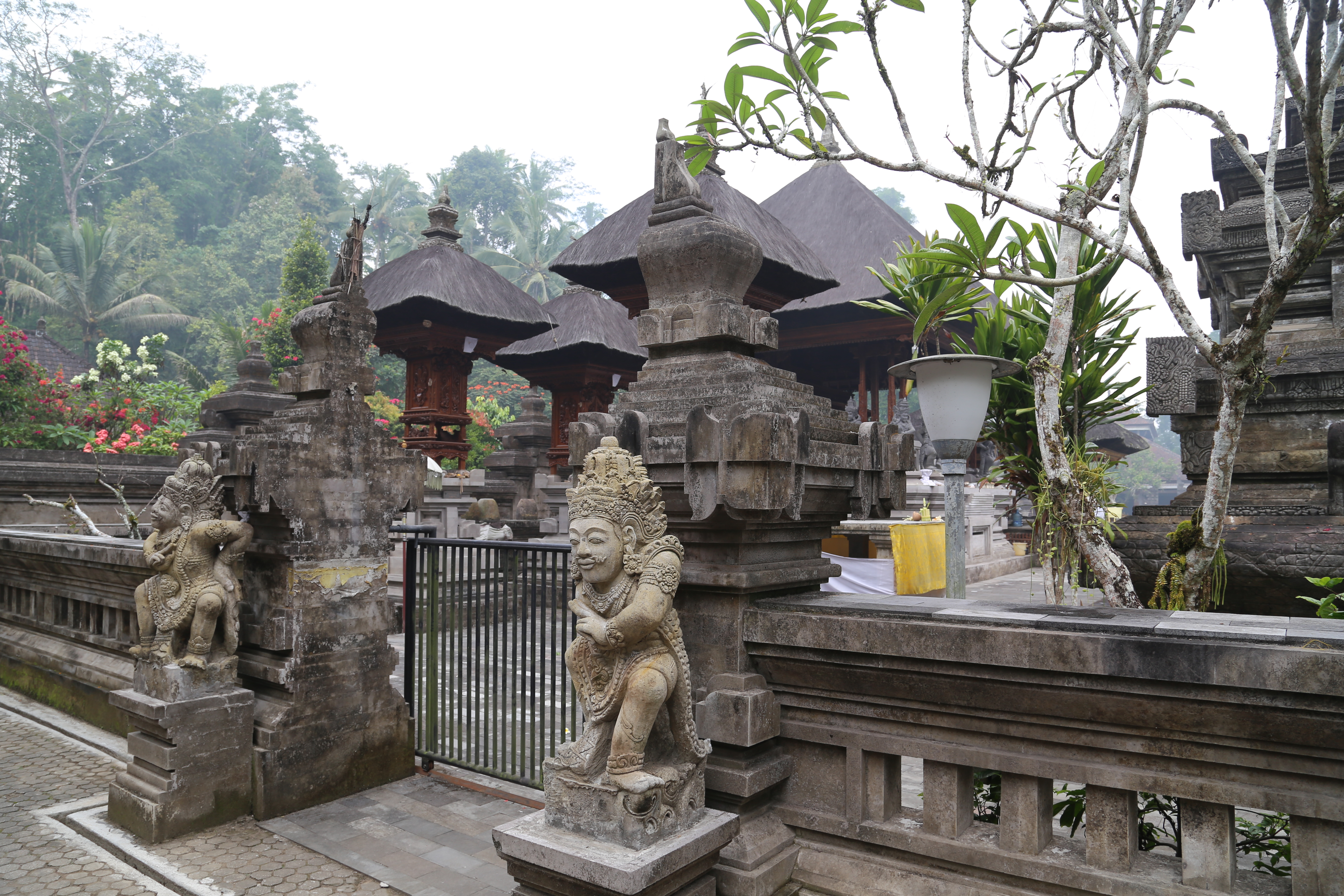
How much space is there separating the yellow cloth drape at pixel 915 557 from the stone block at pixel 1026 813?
8.33 metres

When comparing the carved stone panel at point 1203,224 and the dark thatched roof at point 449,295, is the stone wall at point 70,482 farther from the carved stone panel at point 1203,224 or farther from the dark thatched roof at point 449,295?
the carved stone panel at point 1203,224

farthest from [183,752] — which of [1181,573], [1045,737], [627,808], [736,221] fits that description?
[736,221]

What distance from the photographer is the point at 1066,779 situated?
2236 mm

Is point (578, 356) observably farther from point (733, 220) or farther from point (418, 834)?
point (418, 834)

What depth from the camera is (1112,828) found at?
7.13 feet

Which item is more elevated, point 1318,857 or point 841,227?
point 841,227

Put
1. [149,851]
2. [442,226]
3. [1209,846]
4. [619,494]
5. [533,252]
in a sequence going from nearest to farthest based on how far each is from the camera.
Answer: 1. [1209,846]
2. [619,494]
3. [149,851]
4. [442,226]
5. [533,252]

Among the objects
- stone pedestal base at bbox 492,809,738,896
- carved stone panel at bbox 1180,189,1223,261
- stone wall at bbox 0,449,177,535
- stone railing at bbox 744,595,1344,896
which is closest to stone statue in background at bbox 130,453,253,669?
stone pedestal base at bbox 492,809,738,896

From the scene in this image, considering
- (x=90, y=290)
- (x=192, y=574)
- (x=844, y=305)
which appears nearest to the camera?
(x=192, y=574)

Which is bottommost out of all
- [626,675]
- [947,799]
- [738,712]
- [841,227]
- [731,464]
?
[947,799]

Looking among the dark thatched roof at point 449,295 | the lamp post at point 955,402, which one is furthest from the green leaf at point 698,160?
the dark thatched roof at point 449,295

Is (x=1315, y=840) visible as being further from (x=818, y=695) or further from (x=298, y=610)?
(x=298, y=610)

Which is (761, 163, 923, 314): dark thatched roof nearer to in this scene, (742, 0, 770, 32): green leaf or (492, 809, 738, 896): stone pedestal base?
(742, 0, 770, 32): green leaf

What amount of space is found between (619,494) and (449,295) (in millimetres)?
15190
